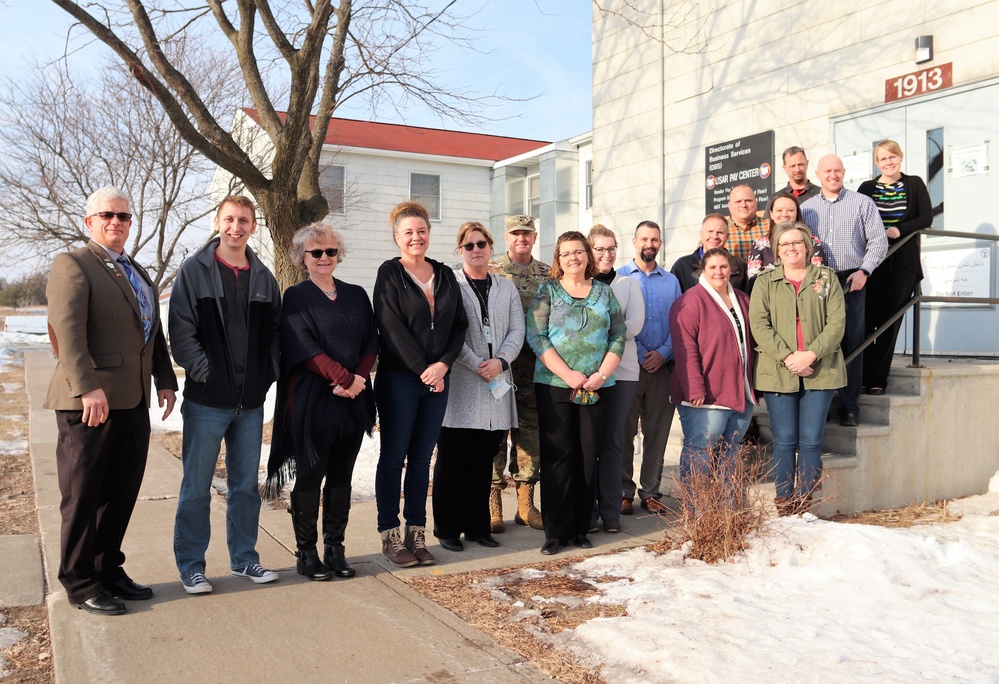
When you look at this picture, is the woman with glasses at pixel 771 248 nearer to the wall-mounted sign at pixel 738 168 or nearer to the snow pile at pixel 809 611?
the snow pile at pixel 809 611

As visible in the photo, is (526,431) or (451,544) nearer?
(451,544)

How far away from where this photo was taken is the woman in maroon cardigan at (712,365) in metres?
5.52

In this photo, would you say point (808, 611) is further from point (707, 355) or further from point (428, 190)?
point (428, 190)

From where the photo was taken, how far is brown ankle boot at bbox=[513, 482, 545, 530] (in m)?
5.78

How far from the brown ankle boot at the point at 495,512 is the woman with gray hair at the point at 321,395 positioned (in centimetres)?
119

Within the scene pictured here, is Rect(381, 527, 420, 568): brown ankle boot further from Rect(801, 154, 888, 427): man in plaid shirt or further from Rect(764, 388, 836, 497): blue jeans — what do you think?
Rect(801, 154, 888, 427): man in plaid shirt

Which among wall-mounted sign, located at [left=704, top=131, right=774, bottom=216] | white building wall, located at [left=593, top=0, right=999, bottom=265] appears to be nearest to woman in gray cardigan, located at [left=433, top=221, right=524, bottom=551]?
white building wall, located at [left=593, top=0, right=999, bottom=265]

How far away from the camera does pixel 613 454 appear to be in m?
5.53

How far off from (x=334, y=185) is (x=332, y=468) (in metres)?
19.9

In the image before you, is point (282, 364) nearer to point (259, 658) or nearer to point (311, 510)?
point (311, 510)

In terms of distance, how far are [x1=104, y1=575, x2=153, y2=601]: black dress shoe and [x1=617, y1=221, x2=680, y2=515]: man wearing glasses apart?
3207mm

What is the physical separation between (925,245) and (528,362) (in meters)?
4.89

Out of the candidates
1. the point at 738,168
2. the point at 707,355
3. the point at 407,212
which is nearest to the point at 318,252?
the point at 407,212

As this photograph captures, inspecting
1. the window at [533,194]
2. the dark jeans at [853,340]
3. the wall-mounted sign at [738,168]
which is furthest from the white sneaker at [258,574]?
the window at [533,194]
